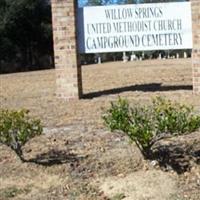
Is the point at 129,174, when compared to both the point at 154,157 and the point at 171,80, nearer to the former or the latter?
the point at 154,157

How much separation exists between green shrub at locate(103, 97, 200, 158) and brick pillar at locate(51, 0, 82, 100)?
20.0 feet

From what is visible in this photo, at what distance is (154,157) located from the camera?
7.34 m

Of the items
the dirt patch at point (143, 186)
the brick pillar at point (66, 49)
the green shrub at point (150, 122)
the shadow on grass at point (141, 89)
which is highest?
the brick pillar at point (66, 49)

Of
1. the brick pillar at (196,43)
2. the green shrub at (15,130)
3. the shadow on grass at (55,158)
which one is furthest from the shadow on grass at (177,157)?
the brick pillar at (196,43)

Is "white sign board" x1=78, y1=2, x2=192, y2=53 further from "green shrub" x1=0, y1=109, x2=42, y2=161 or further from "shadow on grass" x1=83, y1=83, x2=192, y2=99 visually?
"green shrub" x1=0, y1=109, x2=42, y2=161

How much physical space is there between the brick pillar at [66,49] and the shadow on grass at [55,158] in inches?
212

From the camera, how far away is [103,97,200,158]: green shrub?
6938 mm

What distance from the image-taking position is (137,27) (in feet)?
43.2

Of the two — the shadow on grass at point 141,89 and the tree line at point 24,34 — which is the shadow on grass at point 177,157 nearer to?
the shadow on grass at point 141,89

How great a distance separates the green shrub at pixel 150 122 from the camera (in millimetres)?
6938

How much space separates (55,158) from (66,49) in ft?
19.1

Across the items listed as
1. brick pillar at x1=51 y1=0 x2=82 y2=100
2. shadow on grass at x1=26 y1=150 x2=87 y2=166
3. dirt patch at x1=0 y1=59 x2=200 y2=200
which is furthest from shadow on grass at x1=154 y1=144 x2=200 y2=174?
brick pillar at x1=51 y1=0 x2=82 y2=100

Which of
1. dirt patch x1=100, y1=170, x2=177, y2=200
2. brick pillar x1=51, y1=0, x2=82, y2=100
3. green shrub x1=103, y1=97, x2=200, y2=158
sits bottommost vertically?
dirt patch x1=100, y1=170, x2=177, y2=200

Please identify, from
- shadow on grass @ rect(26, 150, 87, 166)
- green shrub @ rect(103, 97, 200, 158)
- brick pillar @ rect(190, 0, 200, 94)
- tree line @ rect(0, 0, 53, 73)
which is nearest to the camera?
green shrub @ rect(103, 97, 200, 158)
